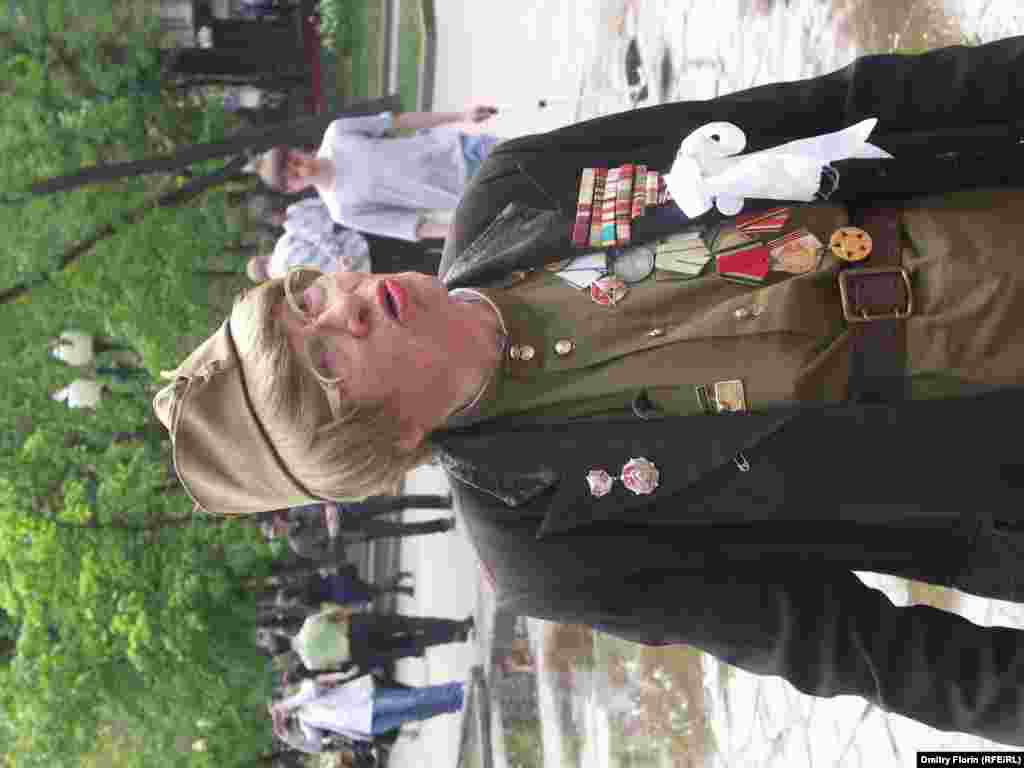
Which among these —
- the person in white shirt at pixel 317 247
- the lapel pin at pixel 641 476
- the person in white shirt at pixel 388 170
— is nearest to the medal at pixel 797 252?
the lapel pin at pixel 641 476

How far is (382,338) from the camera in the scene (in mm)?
1846

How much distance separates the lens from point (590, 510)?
71.5 inches

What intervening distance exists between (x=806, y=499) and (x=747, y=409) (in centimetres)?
20

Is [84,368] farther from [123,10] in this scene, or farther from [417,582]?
[417,582]

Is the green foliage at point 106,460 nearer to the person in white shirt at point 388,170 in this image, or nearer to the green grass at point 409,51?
the green grass at point 409,51

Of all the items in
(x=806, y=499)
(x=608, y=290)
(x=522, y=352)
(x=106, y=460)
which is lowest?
(x=106, y=460)

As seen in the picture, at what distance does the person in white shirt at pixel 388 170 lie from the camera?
5648 millimetres

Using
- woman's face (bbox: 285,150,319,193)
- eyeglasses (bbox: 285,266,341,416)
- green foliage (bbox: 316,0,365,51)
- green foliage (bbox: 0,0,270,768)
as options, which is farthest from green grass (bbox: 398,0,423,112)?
eyeglasses (bbox: 285,266,341,416)

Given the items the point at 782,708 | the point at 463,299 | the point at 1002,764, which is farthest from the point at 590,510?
the point at 782,708

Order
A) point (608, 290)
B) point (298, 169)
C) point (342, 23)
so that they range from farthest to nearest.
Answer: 1. point (342, 23)
2. point (298, 169)
3. point (608, 290)

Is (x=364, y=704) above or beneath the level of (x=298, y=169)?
beneath

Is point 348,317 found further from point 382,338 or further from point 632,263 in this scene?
point 632,263

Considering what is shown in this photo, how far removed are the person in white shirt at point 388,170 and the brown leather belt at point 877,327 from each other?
160 inches

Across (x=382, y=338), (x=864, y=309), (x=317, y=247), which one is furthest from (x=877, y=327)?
(x=317, y=247)
